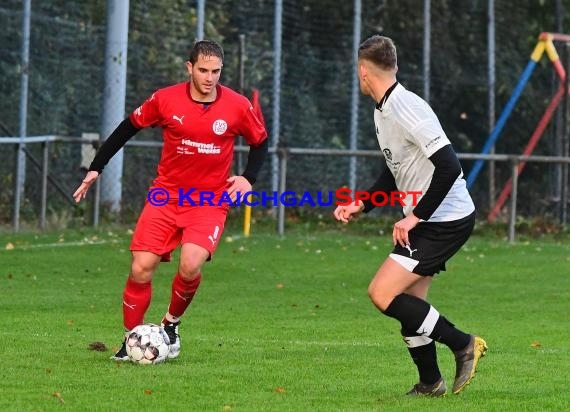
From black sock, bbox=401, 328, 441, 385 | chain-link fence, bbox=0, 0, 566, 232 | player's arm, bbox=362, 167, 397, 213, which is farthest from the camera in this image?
chain-link fence, bbox=0, 0, 566, 232

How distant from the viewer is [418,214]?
27.5 feet

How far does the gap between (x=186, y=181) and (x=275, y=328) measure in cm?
202

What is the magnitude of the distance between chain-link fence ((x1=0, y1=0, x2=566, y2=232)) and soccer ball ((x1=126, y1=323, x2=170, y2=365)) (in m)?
10.2

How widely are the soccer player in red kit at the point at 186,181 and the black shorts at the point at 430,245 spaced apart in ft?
6.30

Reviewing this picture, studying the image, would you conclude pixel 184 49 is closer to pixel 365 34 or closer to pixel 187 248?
pixel 365 34

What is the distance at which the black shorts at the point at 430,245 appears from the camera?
856 cm

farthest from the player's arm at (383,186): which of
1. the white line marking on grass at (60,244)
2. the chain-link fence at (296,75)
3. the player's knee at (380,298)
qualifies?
the chain-link fence at (296,75)

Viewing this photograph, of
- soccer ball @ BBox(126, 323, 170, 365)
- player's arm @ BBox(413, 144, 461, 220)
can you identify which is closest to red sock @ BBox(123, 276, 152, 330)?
soccer ball @ BBox(126, 323, 170, 365)

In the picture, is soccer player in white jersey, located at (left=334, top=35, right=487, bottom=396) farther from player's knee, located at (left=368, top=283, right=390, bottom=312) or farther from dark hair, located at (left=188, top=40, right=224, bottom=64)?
dark hair, located at (left=188, top=40, right=224, bottom=64)

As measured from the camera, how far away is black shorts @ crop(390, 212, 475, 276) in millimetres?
8562

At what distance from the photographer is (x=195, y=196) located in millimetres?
10445

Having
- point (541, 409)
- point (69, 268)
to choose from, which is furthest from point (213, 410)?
point (69, 268)

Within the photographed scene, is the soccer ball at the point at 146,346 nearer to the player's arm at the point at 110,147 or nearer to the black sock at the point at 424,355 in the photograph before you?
the player's arm at the point at 110,147

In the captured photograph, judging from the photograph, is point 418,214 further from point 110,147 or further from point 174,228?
point 110,147
